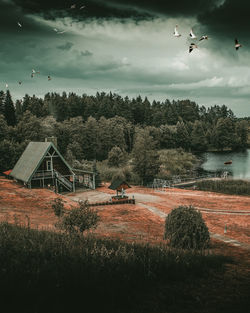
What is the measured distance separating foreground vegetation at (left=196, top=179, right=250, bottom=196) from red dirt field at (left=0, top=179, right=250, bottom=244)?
→ 479 inches

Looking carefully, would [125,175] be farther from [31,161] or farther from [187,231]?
[187,231]

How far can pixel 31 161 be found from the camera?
131 ft

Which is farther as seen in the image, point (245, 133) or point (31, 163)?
point (245, 133)

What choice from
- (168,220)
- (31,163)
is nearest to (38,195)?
(31,163)

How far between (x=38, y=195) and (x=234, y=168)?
196 feet

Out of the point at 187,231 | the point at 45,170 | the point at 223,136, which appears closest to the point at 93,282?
the point at 187,231

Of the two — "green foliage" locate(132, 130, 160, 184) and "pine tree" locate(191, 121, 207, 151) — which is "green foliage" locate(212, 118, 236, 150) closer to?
"pine tree" locate(191, 121, 207, 151)

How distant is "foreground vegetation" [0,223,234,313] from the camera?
17.2 feet

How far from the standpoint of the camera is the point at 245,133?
430ft

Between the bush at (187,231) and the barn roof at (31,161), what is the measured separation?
2679 cm

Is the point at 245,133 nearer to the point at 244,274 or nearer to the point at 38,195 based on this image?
the point at 38,195

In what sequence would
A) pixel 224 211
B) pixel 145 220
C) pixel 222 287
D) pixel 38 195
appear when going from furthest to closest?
pixel 38 195 < pixel 224 211 < pixel 145 220 < pixel 222 287

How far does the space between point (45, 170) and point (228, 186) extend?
104 feet

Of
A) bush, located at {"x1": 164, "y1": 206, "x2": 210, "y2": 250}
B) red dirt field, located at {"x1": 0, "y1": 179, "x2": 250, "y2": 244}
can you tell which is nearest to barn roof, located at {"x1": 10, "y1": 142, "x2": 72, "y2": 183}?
red dirt field, located at {"x1": 0, "y1": 179, "x2": 250, "y2": 244}
